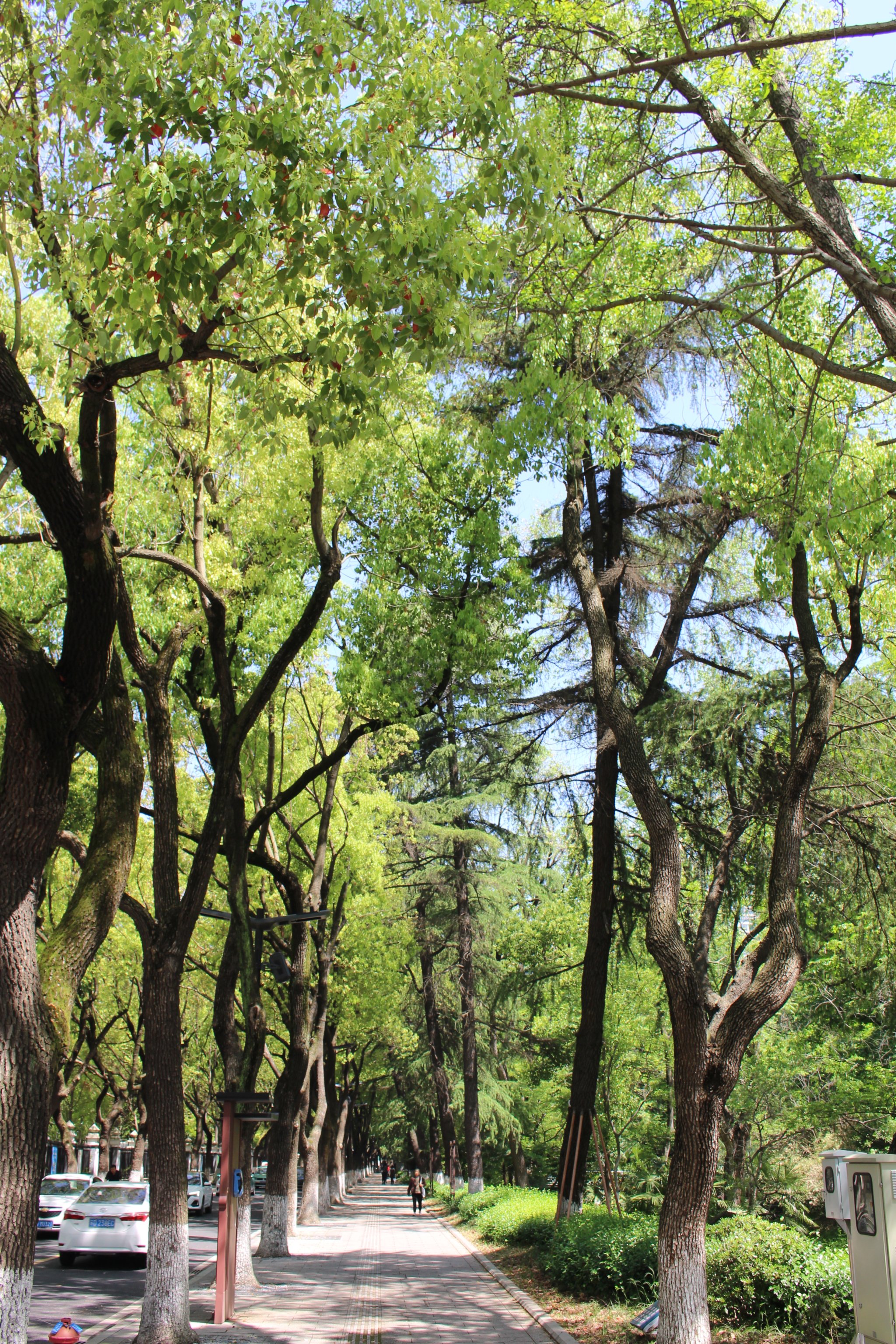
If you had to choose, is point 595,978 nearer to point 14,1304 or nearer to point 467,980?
point 14,1304

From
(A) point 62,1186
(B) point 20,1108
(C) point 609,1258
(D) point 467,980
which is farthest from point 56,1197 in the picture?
(B) point 20,1108

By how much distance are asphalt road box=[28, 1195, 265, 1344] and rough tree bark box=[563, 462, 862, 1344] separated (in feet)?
16.3

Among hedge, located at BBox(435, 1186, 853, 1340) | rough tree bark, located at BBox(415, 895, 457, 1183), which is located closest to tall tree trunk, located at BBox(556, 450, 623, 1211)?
hedge, located at BBox(435, 1186, 853, 1340)

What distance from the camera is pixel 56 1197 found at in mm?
23500

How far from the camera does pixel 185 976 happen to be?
1313 inches

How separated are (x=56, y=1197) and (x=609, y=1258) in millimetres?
17101

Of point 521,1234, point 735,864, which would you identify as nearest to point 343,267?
point 735,864

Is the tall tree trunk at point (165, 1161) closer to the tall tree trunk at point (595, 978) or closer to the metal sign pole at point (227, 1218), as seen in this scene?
the metal sign pole at point (227, 1218)

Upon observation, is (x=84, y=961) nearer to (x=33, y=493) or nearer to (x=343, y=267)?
(x=33, y=493)

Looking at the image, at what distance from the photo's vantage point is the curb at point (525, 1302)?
9.88m

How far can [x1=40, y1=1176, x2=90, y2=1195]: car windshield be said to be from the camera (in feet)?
78.7

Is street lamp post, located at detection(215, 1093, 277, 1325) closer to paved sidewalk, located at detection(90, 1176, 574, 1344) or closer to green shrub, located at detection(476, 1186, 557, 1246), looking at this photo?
paved sidewalk, located at detection(90, 1176, 574, 1344)

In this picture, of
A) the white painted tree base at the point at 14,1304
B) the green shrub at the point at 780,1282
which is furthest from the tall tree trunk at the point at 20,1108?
the green shrub at the point at 780,1282

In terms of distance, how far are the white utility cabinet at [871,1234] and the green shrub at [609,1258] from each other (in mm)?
3784
